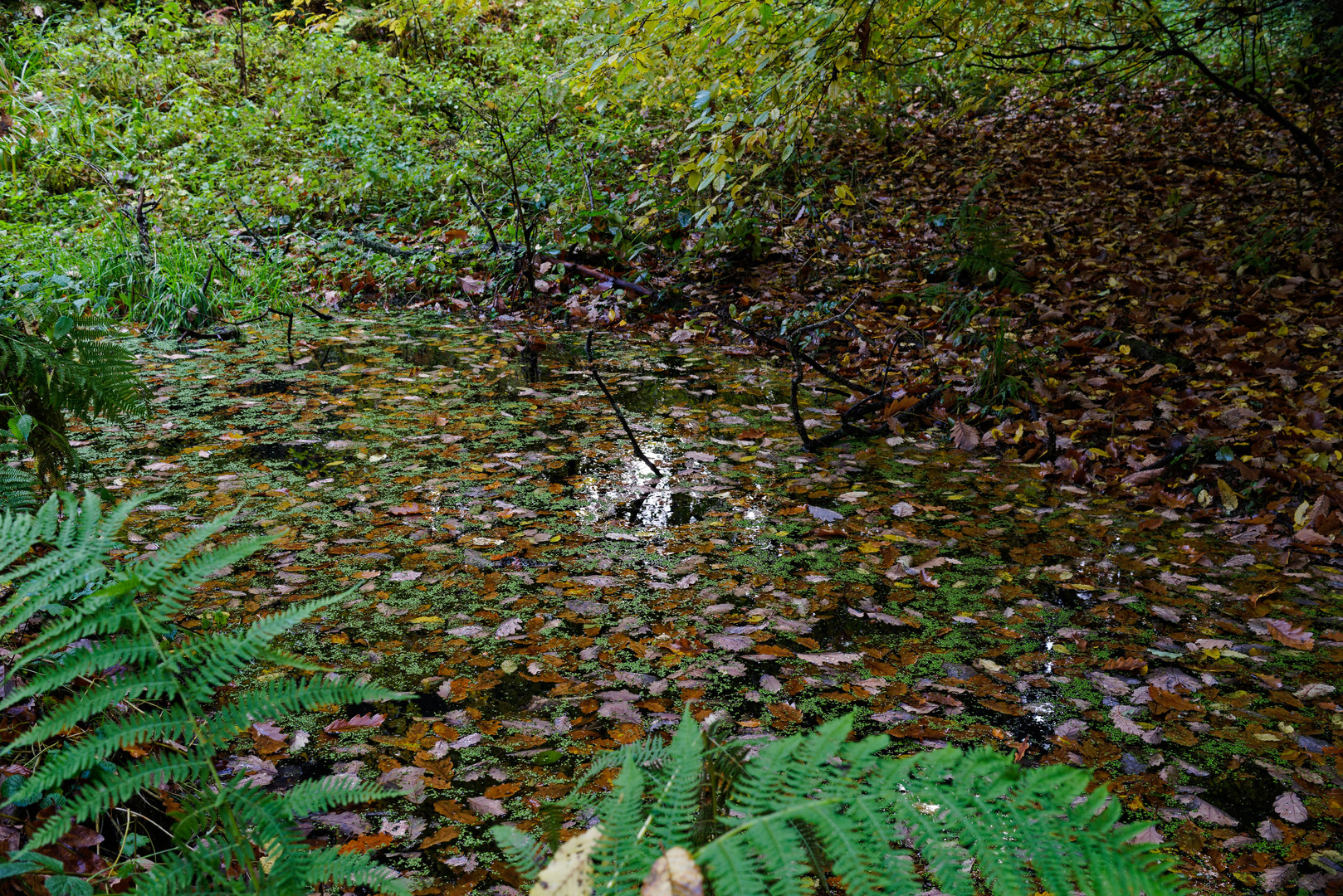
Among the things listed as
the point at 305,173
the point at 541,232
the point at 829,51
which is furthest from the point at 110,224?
the point at 829,51

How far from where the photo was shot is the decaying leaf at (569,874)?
0.78 meters

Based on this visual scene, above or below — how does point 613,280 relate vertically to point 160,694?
→ above

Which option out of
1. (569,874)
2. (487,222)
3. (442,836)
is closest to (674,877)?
(569,874)

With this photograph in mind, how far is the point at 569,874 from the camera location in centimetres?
80

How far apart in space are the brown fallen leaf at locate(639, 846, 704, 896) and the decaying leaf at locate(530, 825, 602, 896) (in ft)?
0.22

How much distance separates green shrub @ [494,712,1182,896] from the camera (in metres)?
0.81

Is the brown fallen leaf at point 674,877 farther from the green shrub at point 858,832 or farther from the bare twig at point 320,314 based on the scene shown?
the bare twig at point 320,314

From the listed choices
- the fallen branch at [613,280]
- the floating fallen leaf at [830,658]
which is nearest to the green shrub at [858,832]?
the floating fallen leaf at [830,658]

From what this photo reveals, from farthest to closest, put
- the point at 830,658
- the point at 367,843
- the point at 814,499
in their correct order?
1. the point at 814,499
2. the point at 830,658
3. the point at 367,843

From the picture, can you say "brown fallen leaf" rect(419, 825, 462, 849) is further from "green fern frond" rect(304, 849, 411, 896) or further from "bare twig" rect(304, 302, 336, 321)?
"bare twig" rect(304, 302, 336, 321)

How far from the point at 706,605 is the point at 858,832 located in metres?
2.17

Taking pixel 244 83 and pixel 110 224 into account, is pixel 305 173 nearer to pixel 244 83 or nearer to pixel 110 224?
pixel 110 224

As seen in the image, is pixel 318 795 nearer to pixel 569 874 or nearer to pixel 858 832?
pixel 569 874

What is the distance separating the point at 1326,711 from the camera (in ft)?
8.43
